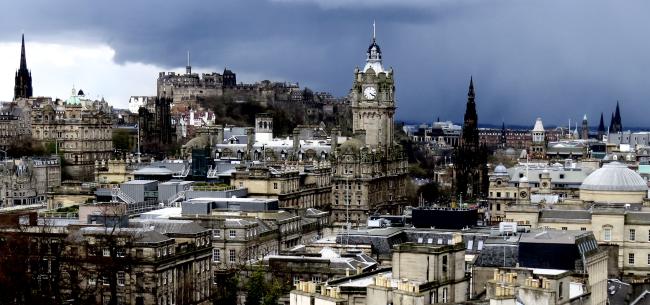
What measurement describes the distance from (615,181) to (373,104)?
50342 mm

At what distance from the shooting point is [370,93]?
13838 centimetres

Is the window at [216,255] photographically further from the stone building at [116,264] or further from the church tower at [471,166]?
the church tower at [471,166]

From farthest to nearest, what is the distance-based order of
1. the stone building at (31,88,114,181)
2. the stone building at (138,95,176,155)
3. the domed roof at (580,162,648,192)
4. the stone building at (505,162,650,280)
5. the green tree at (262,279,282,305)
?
the stone building at (138,95,176,155) → the stone building at (31,88,114,181) → the domed roof at (580,162,648,192) → the stone building at (505,162,650,280) → the green tree at (262,279,282,305)

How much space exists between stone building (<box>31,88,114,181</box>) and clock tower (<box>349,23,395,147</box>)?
42795 mm

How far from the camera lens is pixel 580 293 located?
4941 centimetres

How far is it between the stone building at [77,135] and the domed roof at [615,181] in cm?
8565

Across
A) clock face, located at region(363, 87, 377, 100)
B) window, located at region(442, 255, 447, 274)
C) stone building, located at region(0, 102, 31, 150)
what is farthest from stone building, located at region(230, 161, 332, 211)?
stone building, located at region(0, 102, 31, 150)

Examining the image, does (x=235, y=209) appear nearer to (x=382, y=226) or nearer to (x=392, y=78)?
(x=382, y=226)

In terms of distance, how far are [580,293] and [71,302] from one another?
33366 millimetres

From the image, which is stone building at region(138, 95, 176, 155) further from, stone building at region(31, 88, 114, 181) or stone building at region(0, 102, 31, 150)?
stone building at region(31, 88, 114, 181)

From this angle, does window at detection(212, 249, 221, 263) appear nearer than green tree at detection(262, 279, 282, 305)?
No

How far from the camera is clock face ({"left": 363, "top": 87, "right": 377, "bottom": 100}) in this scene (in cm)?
13812

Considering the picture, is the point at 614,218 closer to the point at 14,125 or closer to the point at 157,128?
the point at 157,128

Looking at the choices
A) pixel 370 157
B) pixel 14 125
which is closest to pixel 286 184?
pixel 370 157
